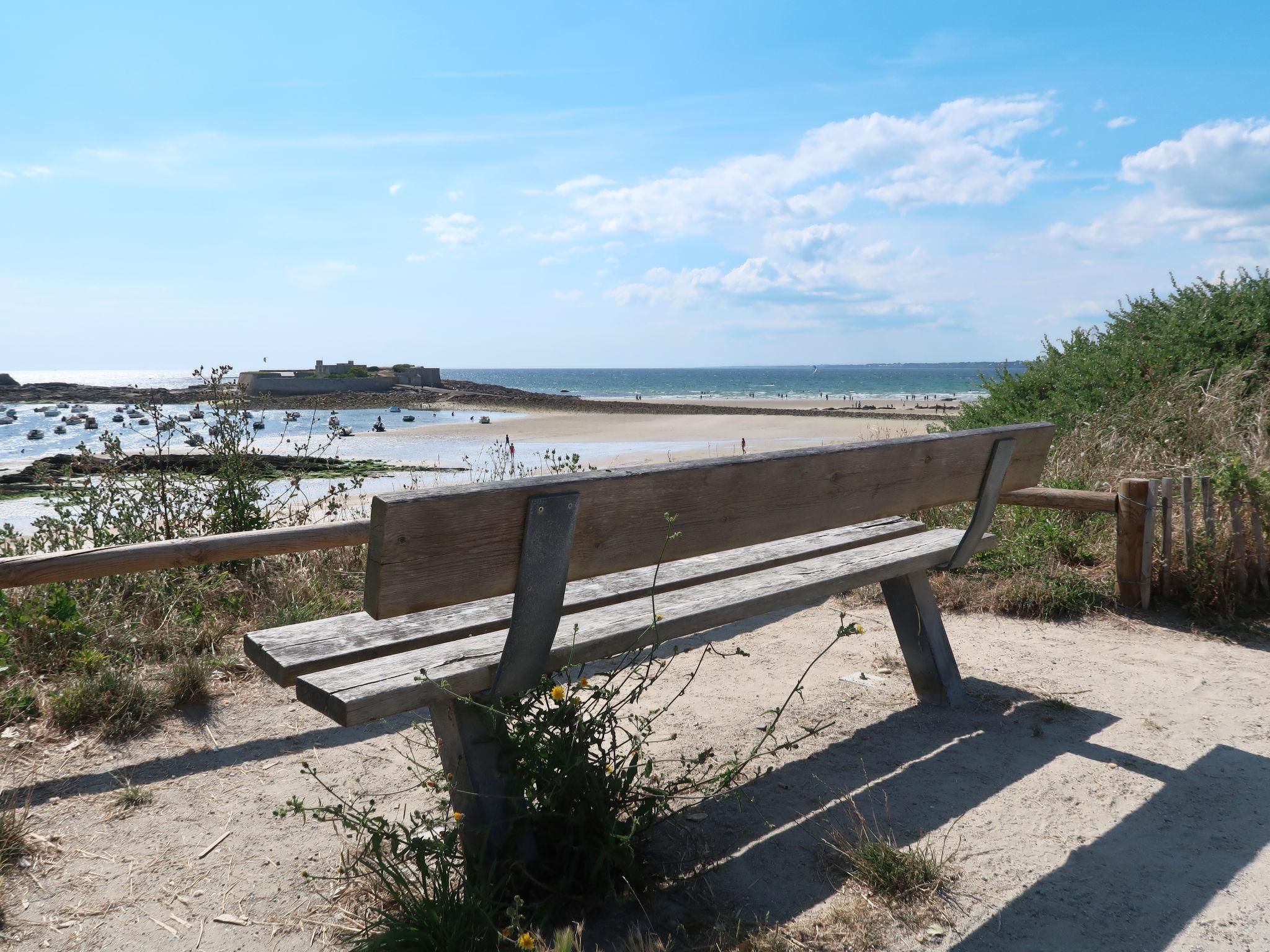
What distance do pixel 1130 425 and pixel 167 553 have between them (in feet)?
23.0

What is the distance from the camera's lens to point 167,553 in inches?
154

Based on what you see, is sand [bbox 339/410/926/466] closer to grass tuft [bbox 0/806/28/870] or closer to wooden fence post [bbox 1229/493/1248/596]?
wooden fence post [bbox 1229/493/1248/596]

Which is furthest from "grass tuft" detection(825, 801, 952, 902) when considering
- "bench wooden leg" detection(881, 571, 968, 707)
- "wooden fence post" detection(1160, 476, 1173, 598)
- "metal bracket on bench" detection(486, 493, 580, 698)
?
"wooden fence post" detection(1160, 476, 1173, 598)

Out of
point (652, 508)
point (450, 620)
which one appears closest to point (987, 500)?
point (652, 508)

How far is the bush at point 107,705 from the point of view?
11.8ft

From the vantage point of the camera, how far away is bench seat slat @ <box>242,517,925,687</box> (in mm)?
2289

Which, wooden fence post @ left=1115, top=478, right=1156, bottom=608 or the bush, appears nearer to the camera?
the bush

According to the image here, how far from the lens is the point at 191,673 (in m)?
3.95

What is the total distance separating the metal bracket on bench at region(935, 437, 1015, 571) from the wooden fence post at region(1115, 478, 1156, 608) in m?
1.80

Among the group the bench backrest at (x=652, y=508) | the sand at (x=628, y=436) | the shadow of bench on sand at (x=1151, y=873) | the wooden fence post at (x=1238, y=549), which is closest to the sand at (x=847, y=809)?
the shadow of bench on sand at (x=1151, y=873)

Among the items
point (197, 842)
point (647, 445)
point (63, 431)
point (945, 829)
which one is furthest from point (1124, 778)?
point (63, 431)

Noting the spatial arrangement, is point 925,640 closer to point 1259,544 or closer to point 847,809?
point 847,809

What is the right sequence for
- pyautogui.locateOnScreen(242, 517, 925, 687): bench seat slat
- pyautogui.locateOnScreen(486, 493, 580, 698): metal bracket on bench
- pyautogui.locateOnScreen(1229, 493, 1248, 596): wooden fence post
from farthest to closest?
1. pyautogui.locateOnScreen(1229, 493, 1248, 596): wooden fence post
2. pyautogui.locateOnScreen(242, 517, 925, 687): bench seat slat
3. pyautogui.locateOnScreen(486, 493, 580, 698): metal bracket on bench

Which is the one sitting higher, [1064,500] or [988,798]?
[1064,500]
